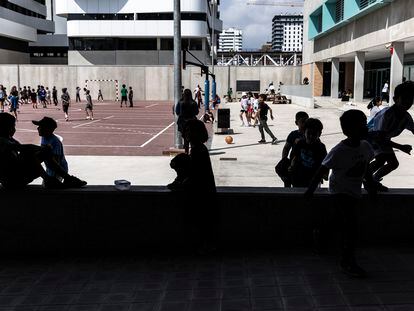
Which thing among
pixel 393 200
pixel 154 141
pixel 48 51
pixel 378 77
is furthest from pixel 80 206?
pixel 48 51

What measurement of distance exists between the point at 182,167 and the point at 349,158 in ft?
5.42

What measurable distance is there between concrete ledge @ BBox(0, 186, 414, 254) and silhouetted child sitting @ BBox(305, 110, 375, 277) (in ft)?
2.74

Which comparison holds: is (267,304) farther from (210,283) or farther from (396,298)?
(396,298)

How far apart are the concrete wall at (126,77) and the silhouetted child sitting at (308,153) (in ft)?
145

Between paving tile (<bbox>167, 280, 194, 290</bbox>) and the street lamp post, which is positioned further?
the street lamp post

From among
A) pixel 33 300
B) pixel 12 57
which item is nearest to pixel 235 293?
pixel 33 300

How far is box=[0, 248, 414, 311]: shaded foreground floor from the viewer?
13.8 ft

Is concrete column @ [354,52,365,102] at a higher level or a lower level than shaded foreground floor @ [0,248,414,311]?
higher

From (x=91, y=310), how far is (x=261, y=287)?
1483 mm

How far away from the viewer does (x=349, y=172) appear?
4.59 m

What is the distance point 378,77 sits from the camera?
45438 millimetres

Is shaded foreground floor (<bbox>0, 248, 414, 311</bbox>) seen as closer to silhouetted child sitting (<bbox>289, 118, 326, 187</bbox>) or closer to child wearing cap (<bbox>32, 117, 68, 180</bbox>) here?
silhouetted child sitting (<bbox>289, 118, 326, 187</bbox>)

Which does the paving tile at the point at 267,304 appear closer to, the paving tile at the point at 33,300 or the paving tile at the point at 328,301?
the paving tile at the point at 328,301

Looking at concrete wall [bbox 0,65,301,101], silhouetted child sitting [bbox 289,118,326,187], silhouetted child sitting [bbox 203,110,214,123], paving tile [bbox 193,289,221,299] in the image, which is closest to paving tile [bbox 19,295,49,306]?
paving tile [bbox 193,289,221,299]
